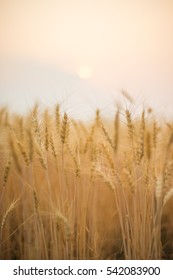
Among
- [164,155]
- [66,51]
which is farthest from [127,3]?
[164,155]

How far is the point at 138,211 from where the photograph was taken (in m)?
1.32

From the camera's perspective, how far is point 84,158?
132 centimetres

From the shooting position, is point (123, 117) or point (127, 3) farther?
point (127, 3)

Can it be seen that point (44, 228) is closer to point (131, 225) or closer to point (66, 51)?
point (131, 225)

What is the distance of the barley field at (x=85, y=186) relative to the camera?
1295 mm

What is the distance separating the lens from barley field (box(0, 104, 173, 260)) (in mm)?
1295

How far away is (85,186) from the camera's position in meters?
1.35

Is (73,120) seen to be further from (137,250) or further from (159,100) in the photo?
(137,250)

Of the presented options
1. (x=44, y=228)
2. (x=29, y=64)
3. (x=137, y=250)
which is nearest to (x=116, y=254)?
(x=137, y=250)

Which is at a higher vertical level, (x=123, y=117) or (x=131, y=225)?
(x=123, y=117)
